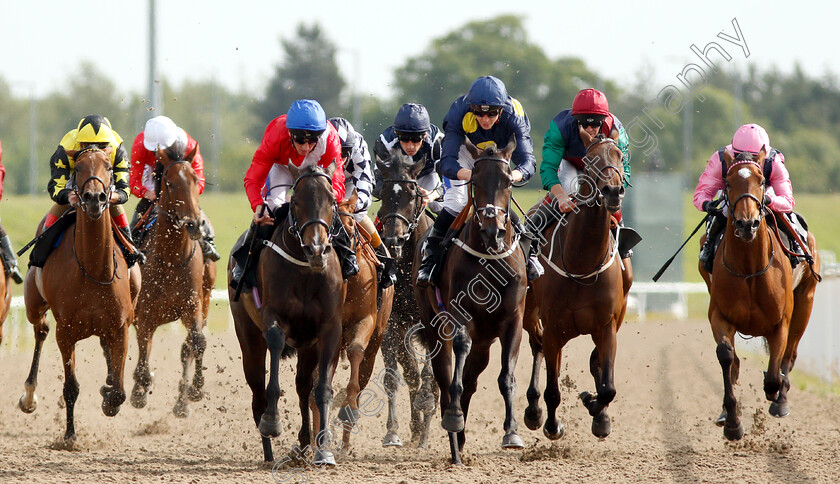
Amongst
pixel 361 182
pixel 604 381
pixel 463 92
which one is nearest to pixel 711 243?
pixel 604 381

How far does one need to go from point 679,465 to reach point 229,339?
28.3 feet

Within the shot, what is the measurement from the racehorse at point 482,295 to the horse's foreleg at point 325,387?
29.6 inches

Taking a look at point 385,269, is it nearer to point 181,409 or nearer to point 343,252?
point 343,252

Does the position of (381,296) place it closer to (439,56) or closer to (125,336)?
(125,336)

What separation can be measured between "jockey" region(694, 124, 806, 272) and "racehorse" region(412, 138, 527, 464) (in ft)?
6.04

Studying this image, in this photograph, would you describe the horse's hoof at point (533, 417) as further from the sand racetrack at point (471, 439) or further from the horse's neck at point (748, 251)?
the horse's neck at point (748, 251)

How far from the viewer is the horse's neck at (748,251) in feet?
24.3

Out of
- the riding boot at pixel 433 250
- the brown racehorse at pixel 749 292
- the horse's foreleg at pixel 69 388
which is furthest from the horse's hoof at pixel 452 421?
the horse's foreleg at pixel 69 388

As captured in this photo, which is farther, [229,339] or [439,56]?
[439,56]

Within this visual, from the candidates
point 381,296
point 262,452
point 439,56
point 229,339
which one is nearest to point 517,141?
point 381,296

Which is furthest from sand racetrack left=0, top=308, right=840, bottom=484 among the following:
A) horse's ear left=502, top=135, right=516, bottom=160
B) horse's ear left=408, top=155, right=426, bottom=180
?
horse's ear left=408, top=155, right=426, bottom=180

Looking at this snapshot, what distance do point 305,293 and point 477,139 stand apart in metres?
1.88

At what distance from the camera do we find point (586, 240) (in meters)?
7.10

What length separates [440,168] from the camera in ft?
23.4
